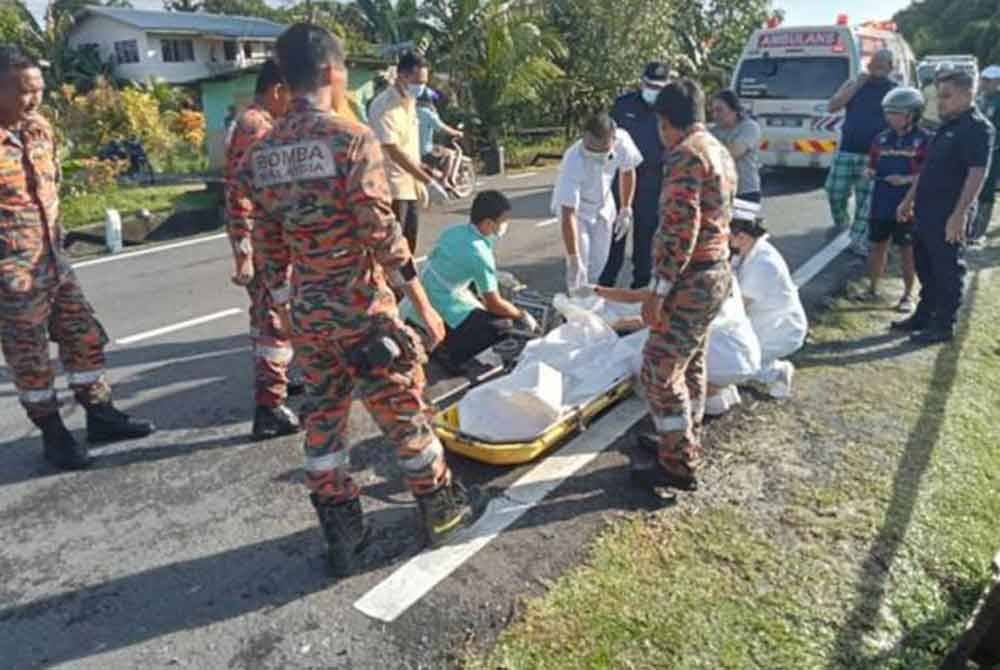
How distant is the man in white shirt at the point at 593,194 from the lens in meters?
4.93

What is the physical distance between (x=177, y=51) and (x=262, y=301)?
34.1 metres

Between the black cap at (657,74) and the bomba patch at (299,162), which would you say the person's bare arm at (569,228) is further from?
the bomba patch at (299,162)

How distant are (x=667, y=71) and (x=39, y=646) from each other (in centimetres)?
479

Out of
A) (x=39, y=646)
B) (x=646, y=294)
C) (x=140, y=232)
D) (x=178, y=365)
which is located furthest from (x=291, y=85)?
(x=140, y=232)

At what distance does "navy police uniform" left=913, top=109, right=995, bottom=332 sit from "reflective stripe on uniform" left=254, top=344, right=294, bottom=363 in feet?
14.4

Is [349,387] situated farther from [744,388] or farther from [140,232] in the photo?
Answer: [140,232]

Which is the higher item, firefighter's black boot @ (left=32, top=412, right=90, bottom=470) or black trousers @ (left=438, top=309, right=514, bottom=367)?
black trousers @ (left=438, top=309, right=514, bottom=367)

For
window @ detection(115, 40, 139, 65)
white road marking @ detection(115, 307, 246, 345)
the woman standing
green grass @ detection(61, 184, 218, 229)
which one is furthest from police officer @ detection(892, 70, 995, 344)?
window @ detection(115, 40, 139, 65)

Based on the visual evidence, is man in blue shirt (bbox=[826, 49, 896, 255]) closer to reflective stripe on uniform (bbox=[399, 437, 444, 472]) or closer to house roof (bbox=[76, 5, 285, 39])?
reflective stripe on uniform (bbox=[399, 437, 444, 472])

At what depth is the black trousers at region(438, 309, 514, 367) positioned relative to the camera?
447 centimetres

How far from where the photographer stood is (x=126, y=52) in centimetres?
3231

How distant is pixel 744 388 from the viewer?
4.42 meters

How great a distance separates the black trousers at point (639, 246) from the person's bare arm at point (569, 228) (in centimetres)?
50

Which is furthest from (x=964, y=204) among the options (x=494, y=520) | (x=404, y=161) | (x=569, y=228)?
(x=494, y=520)
